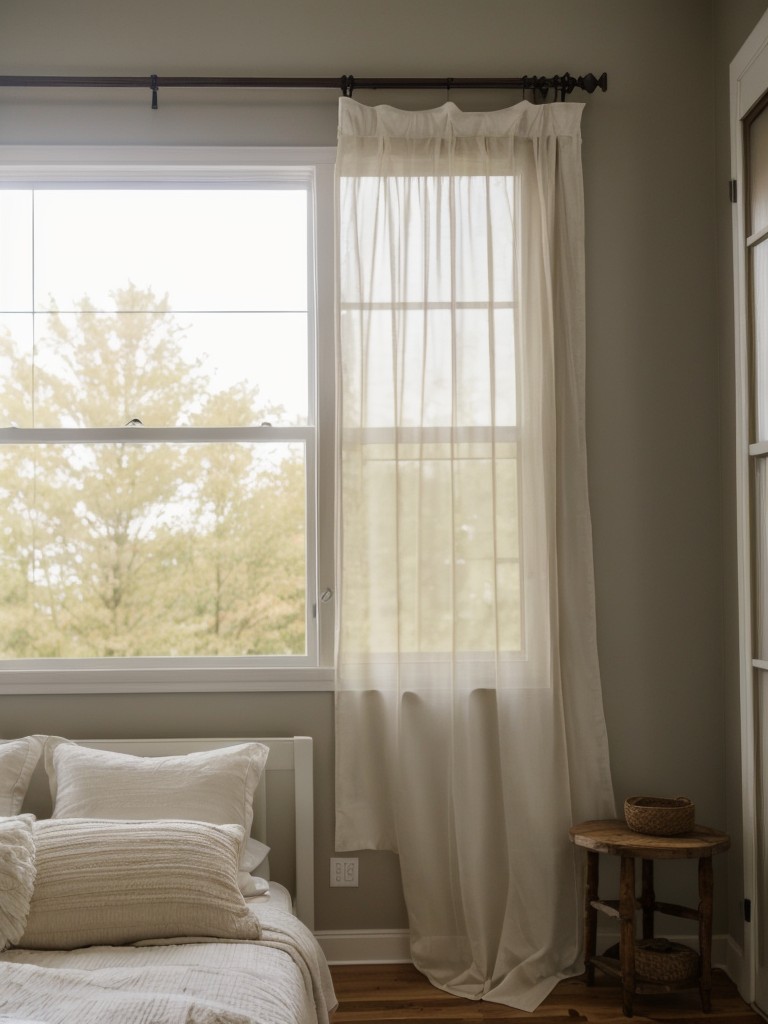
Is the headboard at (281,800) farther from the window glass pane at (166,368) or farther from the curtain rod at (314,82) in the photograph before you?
the curtain rod at (314,82)

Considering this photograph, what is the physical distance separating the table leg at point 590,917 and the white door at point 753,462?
1.40 ft

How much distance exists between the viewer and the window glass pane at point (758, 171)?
Result: 2.59 meters

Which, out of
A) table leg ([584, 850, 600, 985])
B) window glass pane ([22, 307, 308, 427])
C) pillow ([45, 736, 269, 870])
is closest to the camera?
pillow ([45, 736, 269, 870])

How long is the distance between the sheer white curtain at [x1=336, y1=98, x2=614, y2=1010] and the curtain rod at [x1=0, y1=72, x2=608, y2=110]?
0.09m

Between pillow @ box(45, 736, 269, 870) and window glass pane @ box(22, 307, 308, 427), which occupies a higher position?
window glass pane @ box(22, 307, 308, 427)

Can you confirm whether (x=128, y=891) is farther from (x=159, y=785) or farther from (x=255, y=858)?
(x=255, y=858)

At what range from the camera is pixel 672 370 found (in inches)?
119

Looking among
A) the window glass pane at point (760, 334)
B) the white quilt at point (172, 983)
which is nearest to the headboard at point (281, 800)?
the white quilt at point (172, 983)

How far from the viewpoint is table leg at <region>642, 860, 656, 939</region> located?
282 cm

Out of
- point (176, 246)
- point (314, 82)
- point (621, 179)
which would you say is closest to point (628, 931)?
point (621, 179)

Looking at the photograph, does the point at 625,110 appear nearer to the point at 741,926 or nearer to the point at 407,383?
the point at 407,383

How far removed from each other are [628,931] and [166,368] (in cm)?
222

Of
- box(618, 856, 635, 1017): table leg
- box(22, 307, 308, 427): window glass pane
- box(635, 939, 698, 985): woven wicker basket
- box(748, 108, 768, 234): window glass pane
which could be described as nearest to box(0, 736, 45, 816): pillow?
box(22, 307, 308, 427): window glass pane

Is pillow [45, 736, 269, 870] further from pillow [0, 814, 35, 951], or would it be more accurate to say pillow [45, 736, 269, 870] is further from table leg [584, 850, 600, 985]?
table leg [584, 850, 600, 985]
